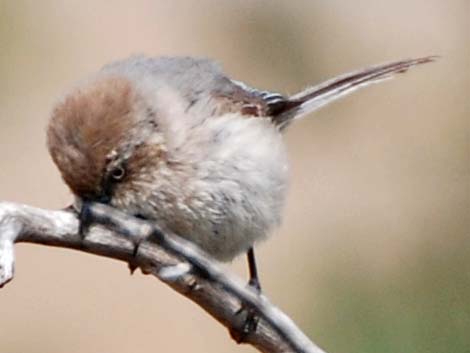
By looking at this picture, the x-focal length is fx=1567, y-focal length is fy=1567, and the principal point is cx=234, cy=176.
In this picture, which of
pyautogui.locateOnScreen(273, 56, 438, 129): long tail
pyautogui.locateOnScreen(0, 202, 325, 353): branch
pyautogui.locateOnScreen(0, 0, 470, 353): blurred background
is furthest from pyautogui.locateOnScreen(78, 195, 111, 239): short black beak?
pyautogui.locateOnScreen(0, 0, 470, 353): blurred background

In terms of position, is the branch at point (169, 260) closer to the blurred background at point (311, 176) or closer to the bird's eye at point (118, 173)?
the bird's eye at point (118, 173)

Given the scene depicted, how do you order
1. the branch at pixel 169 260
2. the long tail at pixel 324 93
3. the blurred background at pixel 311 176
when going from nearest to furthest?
1. the branch at pixel 169 260
2. the long tail at pixel 324 93
3. the blurred background at pixel 311 176

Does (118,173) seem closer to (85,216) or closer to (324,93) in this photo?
(85,216)

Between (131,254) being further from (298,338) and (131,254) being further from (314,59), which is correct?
(314,59)

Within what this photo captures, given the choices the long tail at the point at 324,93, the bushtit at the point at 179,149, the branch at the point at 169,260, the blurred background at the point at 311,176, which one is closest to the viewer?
the branch at the point at 169,260

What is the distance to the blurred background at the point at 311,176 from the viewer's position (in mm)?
4746

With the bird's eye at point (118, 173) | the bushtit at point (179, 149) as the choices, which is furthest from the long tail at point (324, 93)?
the bird's eye at point (118, 173)

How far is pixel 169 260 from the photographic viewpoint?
2586mm

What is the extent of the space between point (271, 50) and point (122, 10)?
58 cm

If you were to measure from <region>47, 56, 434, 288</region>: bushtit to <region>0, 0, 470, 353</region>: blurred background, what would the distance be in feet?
4.23

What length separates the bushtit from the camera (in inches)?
113

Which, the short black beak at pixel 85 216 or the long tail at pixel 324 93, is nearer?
the short black beak at pixel 85 216

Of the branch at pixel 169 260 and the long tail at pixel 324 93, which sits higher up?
the long tail at pixel 324 93

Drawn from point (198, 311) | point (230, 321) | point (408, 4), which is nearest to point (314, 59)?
point (408, 4)
